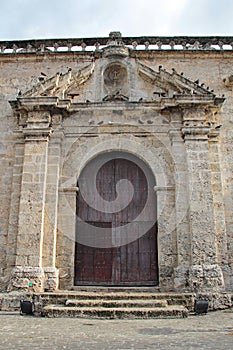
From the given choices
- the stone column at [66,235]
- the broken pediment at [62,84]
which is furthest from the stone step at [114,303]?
the broken pediment at [62,84]

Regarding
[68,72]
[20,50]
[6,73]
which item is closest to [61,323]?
[68,72]

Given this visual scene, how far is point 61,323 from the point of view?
5.32 metres

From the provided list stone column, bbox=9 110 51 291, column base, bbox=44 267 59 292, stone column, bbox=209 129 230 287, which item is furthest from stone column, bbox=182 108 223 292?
stone column, bbox=9 110 51 291

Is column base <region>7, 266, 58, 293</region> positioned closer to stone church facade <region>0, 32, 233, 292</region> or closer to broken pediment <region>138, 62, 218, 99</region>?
stone church facade <region>0, 32, 233, 292</region>

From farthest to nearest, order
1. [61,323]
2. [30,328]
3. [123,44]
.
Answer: [123,44] < [61,323] < [30,328]

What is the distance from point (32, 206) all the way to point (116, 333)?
3.73 m

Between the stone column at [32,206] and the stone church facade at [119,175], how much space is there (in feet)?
0.07

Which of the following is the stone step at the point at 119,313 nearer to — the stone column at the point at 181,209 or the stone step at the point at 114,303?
the stone step at the point at 114,303

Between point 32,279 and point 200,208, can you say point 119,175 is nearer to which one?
point 200,208

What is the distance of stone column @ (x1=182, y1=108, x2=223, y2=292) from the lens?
23.3 ft

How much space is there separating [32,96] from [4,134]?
1130mm

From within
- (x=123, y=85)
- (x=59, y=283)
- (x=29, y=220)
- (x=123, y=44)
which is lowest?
(x=59, y=283)

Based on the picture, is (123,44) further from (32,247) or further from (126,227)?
(32,247)

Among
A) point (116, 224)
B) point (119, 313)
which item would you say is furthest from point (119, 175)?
point (119, 313)
